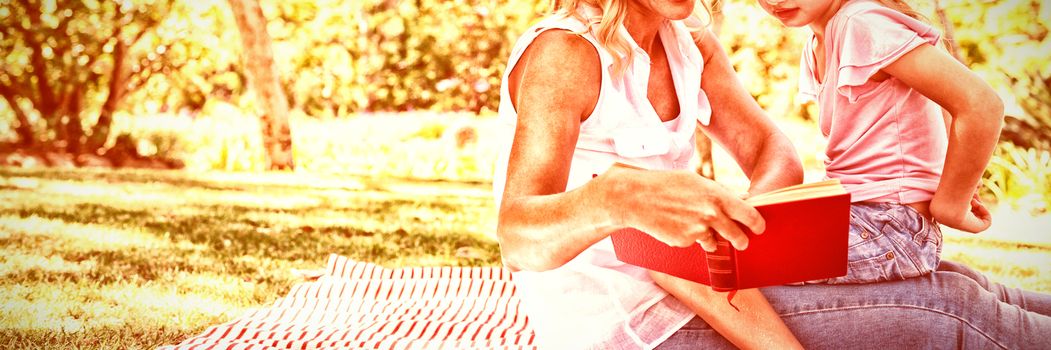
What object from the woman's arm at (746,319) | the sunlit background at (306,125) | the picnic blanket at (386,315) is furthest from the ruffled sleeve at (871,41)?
the sunlit background at (306,125)

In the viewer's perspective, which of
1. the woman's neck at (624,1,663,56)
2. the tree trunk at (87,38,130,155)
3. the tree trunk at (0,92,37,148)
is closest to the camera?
the woman's neck at (624,1,663,56)

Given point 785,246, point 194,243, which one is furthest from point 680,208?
point 194,243

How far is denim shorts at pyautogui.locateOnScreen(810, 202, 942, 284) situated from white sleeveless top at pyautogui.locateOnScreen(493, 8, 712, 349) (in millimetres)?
297

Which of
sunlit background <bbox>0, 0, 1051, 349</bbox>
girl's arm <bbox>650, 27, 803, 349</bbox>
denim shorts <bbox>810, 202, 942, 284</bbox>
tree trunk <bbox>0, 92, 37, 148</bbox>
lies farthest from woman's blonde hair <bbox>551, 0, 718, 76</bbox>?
tree trunk <bbox>0, 92, 37, 148</bbox>

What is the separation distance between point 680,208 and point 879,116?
0.97 meters

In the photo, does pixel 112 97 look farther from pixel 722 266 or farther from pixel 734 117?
pixel 722 266

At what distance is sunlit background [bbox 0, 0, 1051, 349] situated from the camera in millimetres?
4910

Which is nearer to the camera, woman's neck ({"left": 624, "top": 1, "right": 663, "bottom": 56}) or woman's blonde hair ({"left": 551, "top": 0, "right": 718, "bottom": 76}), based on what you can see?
woman's blonde hair ({"left": 551, "top": 0, "right": 718, "bottom": 76})

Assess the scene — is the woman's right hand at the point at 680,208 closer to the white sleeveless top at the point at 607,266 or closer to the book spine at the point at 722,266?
the book spine at the point at 722,266

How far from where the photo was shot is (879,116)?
192 centimetres

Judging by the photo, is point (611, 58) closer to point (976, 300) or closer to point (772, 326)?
point (772, 326)

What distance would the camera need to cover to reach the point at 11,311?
3371mm

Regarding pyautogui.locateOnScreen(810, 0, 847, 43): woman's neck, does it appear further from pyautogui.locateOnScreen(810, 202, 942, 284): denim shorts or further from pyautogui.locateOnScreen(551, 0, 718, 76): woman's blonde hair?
pyautogui.locateOnScreen(551, 0, 718, 76): woman's blonde hair

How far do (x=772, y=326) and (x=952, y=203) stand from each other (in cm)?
54
